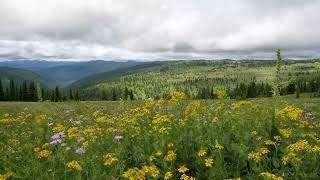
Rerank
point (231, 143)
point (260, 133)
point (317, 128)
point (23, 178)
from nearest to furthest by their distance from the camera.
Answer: point (23, 178), point (231, 143), point (260, 133), point (317, 128)

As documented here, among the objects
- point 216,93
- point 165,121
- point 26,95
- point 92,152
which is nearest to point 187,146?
point 165,121

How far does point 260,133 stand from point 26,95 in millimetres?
131279

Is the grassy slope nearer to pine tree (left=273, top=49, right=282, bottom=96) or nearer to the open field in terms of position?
pine tree (left=273, top=49, right=282, bottom=96)

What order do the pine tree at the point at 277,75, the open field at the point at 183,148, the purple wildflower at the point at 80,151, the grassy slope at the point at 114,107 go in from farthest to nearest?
the grassy slope at the point at 114,107
the pine tree at the point at 277,75
the purple wildflower at the point at 80,151
the open field at the point at 183,148

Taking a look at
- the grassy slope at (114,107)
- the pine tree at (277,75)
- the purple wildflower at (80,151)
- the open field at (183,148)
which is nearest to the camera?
the open field at (183,148)

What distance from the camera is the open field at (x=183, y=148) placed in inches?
257

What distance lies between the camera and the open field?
6.53 meters

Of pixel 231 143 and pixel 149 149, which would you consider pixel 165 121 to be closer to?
pixel 149 149

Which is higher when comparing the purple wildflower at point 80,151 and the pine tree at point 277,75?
the pine tree at point 277,75

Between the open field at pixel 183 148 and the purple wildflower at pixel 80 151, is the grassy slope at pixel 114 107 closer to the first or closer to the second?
the open field at pixel 183 148

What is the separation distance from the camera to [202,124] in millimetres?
9117

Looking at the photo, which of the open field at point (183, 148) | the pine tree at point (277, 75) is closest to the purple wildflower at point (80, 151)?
the open field at point (183, 148)

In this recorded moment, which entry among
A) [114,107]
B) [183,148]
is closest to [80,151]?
[183,148]

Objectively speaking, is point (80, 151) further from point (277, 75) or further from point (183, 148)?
point (277, 75)
